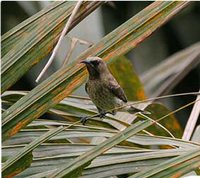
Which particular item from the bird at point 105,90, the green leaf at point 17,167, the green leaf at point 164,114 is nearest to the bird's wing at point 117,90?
the bird at point 105,90

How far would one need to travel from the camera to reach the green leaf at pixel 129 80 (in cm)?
278

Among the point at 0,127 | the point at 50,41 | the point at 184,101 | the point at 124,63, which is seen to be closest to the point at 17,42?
the point at 50,41

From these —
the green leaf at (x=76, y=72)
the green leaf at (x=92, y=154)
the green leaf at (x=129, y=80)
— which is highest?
the green leaf at (x=129, y=80)

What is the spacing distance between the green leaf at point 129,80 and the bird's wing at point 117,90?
21mm

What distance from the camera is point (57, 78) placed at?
1.70 m

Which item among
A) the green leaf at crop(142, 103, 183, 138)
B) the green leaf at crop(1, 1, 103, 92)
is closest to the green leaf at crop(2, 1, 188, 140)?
the green leaf at crop(1, 1, 103, 92)

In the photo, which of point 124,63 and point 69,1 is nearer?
point 69,1

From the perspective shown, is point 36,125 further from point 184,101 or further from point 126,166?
point 184,101

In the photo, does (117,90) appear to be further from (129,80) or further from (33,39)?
(33,39)

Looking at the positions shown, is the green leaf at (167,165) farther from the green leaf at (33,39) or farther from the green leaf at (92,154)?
the green leaf at (33,39)

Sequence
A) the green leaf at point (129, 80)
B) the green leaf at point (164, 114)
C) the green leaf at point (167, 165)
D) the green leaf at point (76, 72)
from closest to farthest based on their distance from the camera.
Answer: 1. the green leaf at point (167, 165)
2. the green leaf at point (76, 72)
3. the green leaf at point (164, 114)
4. the green leaf at point (129, 80)

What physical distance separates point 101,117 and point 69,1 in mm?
385

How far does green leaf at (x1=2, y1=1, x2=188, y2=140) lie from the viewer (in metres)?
1.62

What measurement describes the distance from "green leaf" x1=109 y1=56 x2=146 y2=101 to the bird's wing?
2 centimetres
